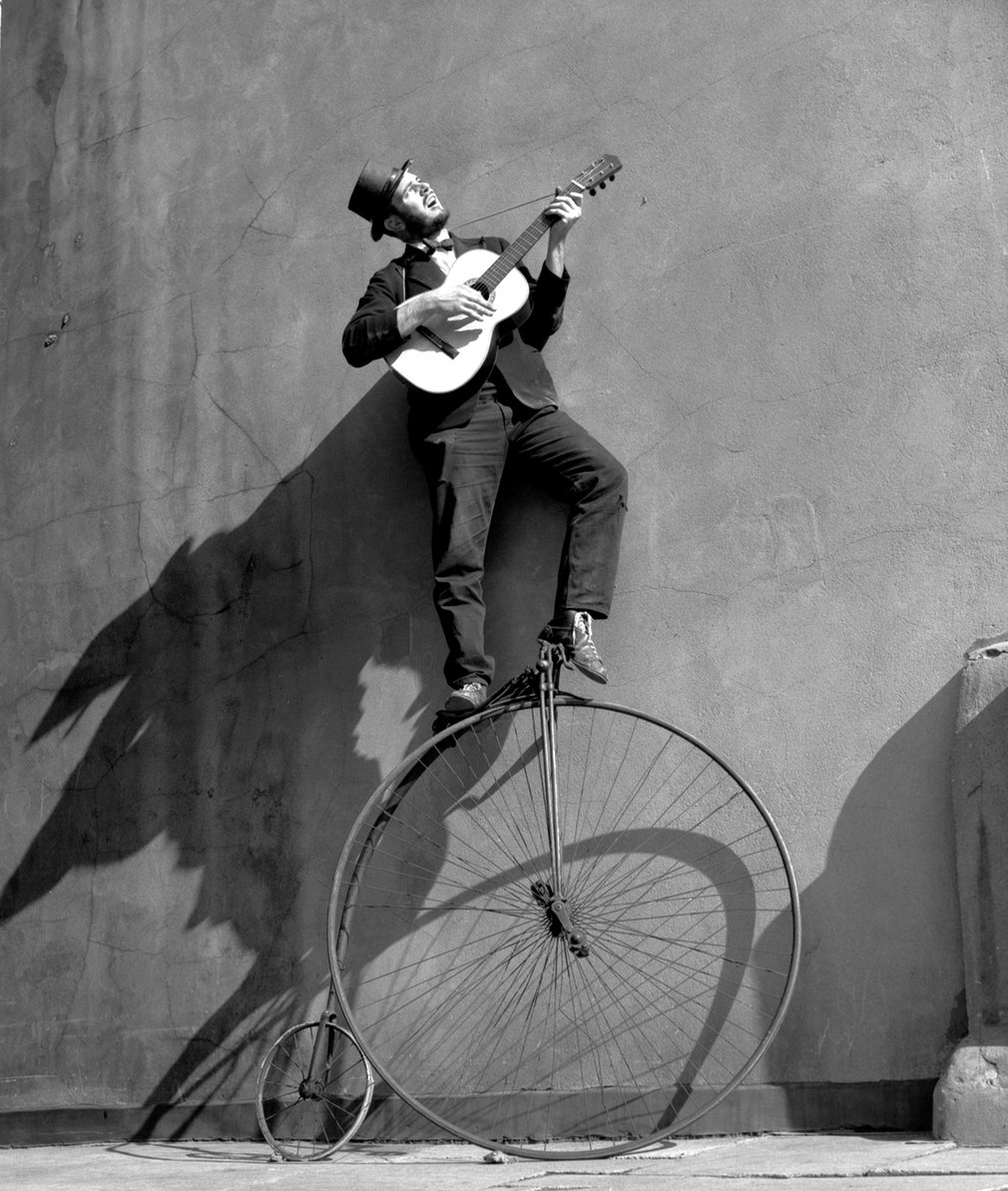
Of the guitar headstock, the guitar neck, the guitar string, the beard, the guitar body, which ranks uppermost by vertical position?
the guitar string

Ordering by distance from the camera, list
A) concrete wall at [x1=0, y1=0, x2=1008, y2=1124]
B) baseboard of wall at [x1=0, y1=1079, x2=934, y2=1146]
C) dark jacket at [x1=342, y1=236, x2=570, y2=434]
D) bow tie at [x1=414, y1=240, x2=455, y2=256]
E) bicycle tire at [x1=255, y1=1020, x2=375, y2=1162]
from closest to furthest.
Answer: baseboard of wall at [x1=0, y1=1079, x2=934, y2=1146]
concrete wall at [x1=0, y1=0, x2=1008, y2=1124]
bicycle tire at [x1=255, y1=1020, x2=375, y2=1162]
dark jacket at [x1=342, y1=236, x2=570, y2=434]
bow tie at [x1=414, y1=240, x2=455, y2=256]

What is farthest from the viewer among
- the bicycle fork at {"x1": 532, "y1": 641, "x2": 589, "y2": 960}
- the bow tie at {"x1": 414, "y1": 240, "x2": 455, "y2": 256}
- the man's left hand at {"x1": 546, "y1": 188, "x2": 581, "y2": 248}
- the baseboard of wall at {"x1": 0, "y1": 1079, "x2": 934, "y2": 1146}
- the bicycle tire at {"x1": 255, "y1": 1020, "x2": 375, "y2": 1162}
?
the bow tie at {"x1": 414, "y1": 240, "x2": 455, "y2": 256}

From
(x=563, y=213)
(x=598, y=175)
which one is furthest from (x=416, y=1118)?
(x=598, y=175)

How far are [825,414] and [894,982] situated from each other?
133 cm

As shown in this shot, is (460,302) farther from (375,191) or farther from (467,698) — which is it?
(467,698)

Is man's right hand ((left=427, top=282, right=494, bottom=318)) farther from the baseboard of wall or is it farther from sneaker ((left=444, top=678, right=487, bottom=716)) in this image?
the baseboard of wall

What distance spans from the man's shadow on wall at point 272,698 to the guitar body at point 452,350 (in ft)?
1.26

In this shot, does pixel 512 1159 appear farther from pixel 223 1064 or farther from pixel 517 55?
pixel 517 55

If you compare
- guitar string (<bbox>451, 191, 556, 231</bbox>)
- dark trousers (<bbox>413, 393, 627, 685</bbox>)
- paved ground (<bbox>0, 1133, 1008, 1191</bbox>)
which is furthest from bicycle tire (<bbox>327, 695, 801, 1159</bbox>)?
guitar string (<bbox>451, 191, 556, 231</bbox>)

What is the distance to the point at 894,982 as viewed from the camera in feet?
11.6

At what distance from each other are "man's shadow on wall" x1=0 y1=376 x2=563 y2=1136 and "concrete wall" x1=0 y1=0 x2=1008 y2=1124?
0.01 meters

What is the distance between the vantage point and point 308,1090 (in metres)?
3.75

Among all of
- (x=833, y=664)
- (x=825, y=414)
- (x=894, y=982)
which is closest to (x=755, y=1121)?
(x=894, y=982)

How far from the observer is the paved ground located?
2.88 metres
